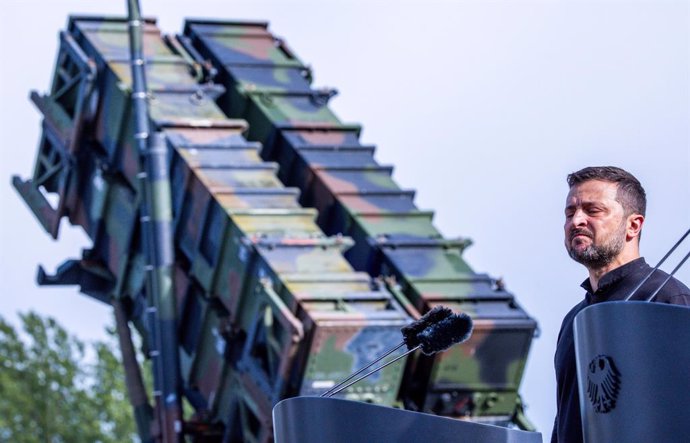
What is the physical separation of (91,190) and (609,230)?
966 centimetres

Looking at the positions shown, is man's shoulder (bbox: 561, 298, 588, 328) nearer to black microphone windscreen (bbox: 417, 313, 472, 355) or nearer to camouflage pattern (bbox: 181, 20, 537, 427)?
black microphone windscreen (bbox: 417, 313, 472, 355)

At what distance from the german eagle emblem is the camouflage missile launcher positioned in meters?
6.94

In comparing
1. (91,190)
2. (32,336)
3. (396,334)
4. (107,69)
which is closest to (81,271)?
(91,190)

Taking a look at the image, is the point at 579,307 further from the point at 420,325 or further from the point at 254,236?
the point at 254,236

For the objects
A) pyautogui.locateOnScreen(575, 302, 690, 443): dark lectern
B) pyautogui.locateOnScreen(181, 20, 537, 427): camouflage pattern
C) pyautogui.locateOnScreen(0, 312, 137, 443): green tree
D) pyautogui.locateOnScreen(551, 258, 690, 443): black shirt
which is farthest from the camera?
pyautogui.locateOnScreen(0, 312, 137, 443): green tree

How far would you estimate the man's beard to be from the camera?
4.94 metres

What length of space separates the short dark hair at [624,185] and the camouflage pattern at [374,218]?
6.89 metres

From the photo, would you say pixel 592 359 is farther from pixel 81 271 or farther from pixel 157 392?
pixel 81 271

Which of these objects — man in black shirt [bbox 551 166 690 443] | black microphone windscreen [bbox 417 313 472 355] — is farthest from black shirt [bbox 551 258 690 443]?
black microphone windscreen [bbox 417 313 472 355]

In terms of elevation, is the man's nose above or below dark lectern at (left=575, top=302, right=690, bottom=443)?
above

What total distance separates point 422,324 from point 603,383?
90 cm

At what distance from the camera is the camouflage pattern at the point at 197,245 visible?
11.6m

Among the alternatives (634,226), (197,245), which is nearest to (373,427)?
(634,226)

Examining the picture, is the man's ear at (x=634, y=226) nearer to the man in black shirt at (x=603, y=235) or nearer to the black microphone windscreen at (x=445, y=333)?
the man in black shirt at (x=603, y=235)
